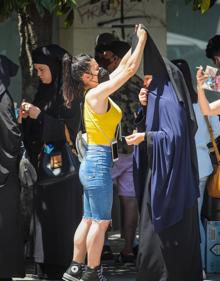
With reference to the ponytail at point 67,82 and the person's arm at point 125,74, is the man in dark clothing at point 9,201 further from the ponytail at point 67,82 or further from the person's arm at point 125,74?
the person's arm at point 125,74

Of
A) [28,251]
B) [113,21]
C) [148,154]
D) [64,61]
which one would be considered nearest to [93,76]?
[64,61]

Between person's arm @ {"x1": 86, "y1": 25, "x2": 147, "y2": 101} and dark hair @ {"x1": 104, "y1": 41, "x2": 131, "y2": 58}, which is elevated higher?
person's arm @ {"x1": 86, "y1": 25, "x2": 147, "y2": 101}

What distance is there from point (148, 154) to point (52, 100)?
46.6 inches

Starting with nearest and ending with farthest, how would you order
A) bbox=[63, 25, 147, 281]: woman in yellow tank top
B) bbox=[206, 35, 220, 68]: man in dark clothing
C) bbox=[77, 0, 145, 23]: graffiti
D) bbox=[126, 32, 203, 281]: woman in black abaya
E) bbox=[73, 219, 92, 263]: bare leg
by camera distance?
bbox=[126, 32, 203, 281]: woman in black abaya
bbox=[63, 25, 147, 281]: woman in yellow tank top
bbox=[73, 219, 92, 263]: bare leg
bbox=[206, 35, 220, 68]: man in dark clothing
bbox=[77, 0, 145, 23]: graffiti

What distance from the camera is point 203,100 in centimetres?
679

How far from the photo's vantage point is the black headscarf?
751 cm

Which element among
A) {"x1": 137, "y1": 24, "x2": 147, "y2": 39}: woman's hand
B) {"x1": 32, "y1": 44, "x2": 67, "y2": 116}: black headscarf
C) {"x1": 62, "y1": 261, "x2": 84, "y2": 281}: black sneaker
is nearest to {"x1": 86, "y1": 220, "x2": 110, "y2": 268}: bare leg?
{"x1": 62, "y1": 261, "x2": 84, "y2": 281}: black sneaker

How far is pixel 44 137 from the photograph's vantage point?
7.49m

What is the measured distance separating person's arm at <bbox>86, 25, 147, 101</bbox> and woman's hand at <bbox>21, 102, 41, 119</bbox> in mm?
726

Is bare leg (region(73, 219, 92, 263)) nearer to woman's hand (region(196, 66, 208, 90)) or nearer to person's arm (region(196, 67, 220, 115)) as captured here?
person's arm (region(196, 67, 220, 115))

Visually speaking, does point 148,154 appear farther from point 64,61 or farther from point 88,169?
point 64,61

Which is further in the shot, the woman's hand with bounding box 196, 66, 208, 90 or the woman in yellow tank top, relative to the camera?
the woman in yellow tank top

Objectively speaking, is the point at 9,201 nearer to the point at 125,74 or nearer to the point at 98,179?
the point at 98,179

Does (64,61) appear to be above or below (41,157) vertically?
above
